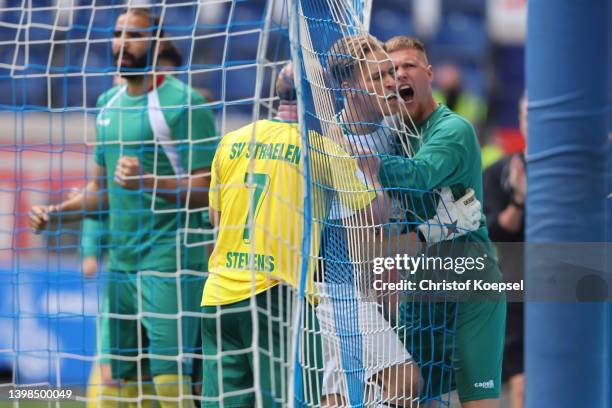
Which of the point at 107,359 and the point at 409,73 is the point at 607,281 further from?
the point at 107,359

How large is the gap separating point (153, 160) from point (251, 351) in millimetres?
1524

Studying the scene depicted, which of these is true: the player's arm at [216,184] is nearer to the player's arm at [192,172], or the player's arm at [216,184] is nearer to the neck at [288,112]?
the neck at [288,112]

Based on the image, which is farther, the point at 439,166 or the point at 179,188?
the point at 179,188

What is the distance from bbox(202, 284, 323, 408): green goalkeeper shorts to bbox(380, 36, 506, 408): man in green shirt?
0.50m

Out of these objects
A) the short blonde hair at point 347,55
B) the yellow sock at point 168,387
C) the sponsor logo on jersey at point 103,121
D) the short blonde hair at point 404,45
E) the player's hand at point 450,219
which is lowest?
the yellow sock at point 168,387

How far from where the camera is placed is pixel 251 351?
11.4 feet

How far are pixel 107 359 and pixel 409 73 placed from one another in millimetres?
2107

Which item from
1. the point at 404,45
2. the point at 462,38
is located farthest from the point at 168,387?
the point at 462,38

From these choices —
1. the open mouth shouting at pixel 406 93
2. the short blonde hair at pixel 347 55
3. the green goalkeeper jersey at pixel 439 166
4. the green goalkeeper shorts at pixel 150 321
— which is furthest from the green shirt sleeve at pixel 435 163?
the green goalkeeper shorts at pixel 150 321

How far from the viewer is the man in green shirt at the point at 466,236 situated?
3.62 m

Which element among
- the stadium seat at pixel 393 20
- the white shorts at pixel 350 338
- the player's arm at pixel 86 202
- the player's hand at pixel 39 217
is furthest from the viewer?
the stadium seat at pixel 393 20

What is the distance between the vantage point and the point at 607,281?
3.70 metres

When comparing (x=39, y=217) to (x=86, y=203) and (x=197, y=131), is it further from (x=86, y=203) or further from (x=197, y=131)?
(x=197, y=131)

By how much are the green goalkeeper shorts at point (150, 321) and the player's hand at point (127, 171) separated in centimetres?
44
